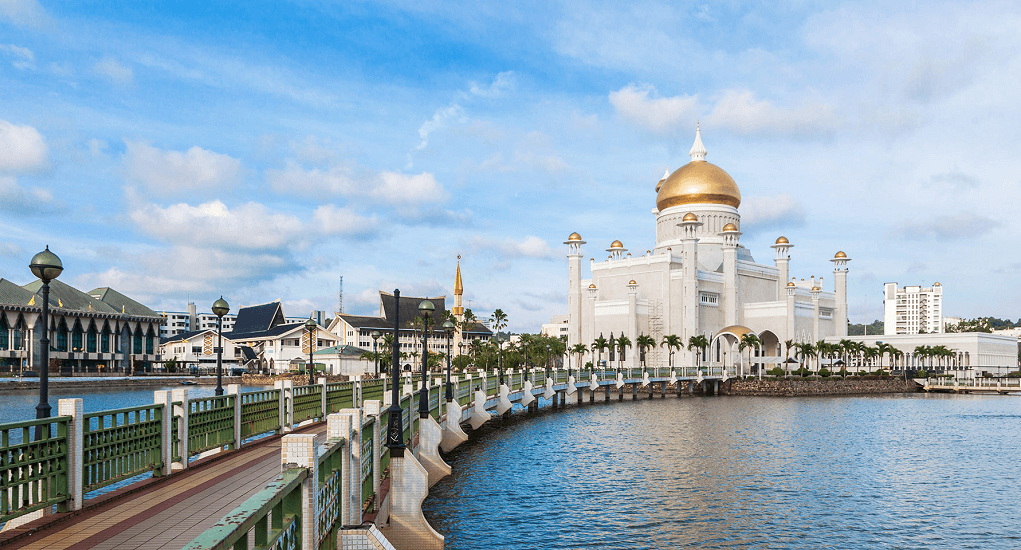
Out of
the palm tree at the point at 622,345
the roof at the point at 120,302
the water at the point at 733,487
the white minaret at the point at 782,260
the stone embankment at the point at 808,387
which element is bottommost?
the stone embankment at the point at 808,387

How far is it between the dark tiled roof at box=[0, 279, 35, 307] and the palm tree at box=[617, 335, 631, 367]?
72.5 meters

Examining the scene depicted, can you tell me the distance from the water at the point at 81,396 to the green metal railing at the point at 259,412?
30.2m

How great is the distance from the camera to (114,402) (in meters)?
65.8

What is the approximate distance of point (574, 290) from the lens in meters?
94.1

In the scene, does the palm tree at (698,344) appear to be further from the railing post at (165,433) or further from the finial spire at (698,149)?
the railing post at (165,433)

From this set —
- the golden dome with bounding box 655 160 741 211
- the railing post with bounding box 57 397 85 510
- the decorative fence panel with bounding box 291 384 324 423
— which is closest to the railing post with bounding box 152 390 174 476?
the railing post with bounding box 57 397 85 510

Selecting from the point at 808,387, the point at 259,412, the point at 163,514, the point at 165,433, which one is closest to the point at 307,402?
the point at 259,412

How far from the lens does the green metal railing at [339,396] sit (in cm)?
2522

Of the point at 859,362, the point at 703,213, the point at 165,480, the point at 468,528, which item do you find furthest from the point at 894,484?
the point at 859,362

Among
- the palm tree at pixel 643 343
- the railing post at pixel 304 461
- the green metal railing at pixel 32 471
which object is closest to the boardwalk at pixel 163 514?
the green metal railing at pixel 32 471

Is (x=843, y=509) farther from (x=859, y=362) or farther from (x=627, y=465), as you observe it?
(x=859, y=362)

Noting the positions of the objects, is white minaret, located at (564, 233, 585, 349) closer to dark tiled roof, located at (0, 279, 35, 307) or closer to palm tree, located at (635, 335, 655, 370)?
palm tree, located at (635, 335, 655, 370)

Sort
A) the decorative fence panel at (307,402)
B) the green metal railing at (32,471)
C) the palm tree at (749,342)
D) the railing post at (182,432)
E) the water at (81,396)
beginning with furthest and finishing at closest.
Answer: the palm tree at (749,342) → the water at (81,396) → the decorative fence panel at (307,402) → the railing post at (182,432) → the green metal railing at (32,471)

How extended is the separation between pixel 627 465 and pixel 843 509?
28.1 feet
